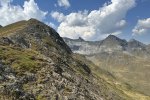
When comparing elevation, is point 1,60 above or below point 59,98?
above

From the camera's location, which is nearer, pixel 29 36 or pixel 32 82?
pixel 32 82

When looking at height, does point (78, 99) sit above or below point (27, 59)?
below

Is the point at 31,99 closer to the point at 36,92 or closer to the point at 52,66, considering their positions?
the point at 36,92

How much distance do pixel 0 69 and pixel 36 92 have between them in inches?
332

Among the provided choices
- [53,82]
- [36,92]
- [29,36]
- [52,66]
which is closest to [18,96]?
[36,92]

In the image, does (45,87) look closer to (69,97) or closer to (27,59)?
(69,97)

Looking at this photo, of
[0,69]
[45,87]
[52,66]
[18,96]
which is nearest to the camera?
[18,96]

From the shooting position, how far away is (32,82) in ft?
207

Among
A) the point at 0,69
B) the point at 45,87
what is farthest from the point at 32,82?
the point at 0,69

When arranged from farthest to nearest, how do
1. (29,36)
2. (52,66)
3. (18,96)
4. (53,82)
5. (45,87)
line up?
(29,36), (52,66), (53,82), (45,87), (18,96)

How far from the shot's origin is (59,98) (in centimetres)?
6216

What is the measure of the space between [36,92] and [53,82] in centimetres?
949

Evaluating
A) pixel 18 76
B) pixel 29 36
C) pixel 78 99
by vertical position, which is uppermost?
pixel 29 36

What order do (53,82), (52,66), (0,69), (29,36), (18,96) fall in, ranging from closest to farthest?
1. (18,96)
2. (0,69)
3. (53,82)
4. (52,66)
5. (29,36)
